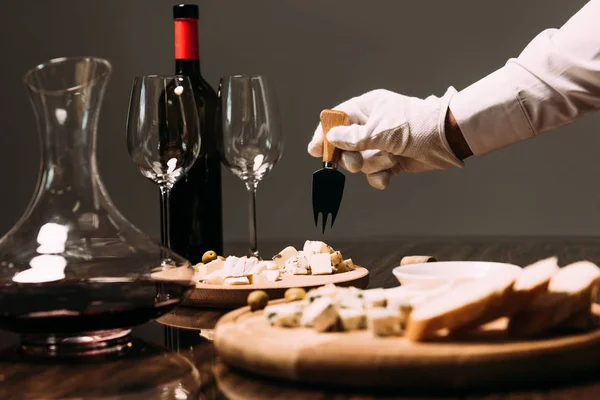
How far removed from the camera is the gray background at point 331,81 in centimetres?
358

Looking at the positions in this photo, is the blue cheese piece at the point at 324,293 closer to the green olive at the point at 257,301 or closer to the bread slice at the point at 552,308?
the green olive at the point at 257,301

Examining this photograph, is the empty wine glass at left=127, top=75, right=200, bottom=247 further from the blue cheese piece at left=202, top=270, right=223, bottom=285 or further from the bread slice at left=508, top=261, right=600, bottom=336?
the bread slice at left=508, top=261, right=600, bottom=336

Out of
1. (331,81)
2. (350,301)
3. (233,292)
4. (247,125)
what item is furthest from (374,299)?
(331,81)

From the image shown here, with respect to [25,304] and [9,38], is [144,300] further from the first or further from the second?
[9,38]

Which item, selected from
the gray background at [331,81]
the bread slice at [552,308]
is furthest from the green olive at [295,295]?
the gray background at [331,81]

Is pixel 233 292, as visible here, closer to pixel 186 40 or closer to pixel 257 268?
pixel 257 268

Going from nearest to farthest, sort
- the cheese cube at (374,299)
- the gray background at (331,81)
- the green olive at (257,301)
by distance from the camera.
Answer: the cheese cube at (374,299), the green olive at (257,301), the gray background at (331,81)

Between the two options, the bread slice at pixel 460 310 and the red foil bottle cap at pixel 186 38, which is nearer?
the bread slice at pixel 460 310

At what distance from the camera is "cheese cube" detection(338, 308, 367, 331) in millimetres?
835

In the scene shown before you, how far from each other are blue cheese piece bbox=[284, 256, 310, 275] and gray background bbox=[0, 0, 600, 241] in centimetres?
214

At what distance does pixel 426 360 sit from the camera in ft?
2.43

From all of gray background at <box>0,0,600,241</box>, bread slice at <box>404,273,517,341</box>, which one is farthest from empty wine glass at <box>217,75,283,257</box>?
gray background at <box>0,0,600,241</box>

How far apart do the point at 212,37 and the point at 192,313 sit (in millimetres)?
2671

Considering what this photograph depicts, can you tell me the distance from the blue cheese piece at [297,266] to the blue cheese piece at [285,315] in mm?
434
